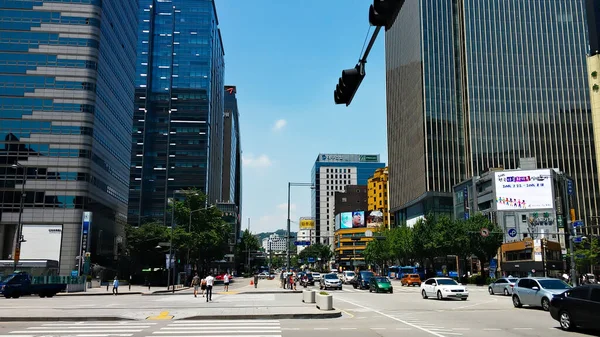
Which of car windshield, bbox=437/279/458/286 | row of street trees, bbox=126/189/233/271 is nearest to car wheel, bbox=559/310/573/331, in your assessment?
car windshield, bbox=437/279/458/286

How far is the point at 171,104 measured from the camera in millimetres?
155250

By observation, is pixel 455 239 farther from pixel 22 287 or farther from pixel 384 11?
pixel 384 11

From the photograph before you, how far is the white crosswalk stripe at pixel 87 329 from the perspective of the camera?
53.2 ft

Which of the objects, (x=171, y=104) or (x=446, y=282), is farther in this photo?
(x=171, y=104)

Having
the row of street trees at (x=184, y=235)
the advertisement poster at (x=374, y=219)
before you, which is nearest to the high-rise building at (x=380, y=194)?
the advertisement poster at (x=374, y=219)

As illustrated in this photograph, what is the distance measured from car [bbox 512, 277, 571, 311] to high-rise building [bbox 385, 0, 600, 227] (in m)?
86.6

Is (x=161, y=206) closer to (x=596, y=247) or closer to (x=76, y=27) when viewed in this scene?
(x=76, y=27)

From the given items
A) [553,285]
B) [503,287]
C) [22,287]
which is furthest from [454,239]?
[22,287]

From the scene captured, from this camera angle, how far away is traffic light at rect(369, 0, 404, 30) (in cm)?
690

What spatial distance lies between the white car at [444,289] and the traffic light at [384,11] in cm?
3022

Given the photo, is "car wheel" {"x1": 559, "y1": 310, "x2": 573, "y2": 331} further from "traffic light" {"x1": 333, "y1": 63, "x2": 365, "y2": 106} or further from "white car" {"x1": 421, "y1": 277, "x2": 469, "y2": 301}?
"white car" {"x1": 421, "y1": 277, "x2": 469, "y2": 301}

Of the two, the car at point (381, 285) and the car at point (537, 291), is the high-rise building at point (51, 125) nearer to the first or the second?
the car at point (381, 285)

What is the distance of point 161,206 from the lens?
155250 millimetres

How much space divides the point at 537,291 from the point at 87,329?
21.4m
